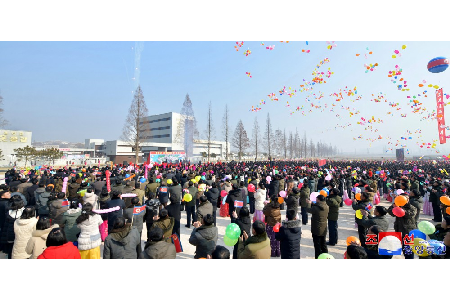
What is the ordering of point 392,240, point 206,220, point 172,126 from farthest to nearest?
point 172,126, point 206,220, point 392,240

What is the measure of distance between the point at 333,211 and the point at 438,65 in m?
9.62

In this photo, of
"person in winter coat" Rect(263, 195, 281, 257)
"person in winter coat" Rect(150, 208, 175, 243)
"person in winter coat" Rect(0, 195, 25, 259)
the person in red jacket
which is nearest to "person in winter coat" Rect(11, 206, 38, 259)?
"person in winter coat" Rect(0, 195, 25, 259)

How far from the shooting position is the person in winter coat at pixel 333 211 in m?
5.87

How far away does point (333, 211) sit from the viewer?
600 cm

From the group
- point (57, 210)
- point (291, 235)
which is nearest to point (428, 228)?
point (291, 235)

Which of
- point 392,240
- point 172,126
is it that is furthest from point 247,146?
point 392,240

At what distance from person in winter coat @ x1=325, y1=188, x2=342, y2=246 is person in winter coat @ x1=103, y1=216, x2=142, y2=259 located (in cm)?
512

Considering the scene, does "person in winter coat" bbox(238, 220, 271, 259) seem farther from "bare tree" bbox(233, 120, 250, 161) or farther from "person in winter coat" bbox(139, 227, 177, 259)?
"bare tree" bbox(233, 120, 250, 161)

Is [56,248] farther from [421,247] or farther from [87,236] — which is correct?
Answer: [421,247]
